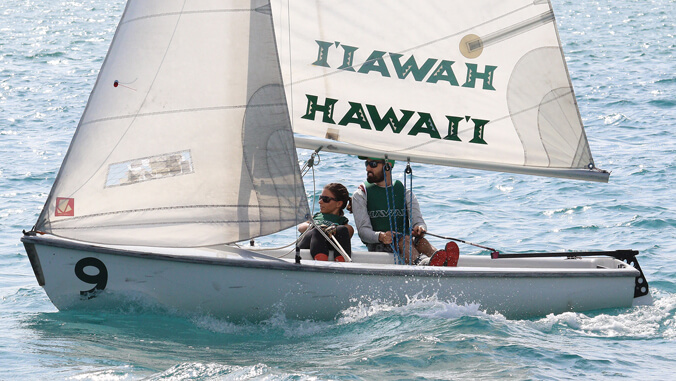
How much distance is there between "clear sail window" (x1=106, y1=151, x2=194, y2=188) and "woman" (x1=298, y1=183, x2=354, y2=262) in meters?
1.35

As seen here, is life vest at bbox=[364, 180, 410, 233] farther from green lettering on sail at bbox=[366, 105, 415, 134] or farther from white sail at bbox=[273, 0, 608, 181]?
green lettering on sail at bbox=[366, 105, 415, 134]

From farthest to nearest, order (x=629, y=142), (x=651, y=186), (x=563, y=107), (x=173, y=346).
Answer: (x=629, y=142) → (x=651, y=186) → (x=563, y=107) → (x=173, y=346)

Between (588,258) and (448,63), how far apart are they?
2.34m

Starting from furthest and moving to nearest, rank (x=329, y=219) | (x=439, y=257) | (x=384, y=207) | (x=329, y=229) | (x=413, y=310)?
(x=384, y=207)
(x=329, y=219)
(x=329, y=229)
(x=439, y=257)
(x=413, y=310)

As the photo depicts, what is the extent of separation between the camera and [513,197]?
13.0 m

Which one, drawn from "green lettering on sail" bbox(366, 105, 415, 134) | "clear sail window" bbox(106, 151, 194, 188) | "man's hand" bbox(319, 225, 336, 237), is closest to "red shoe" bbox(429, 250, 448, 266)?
"man's hand" bbox(319, 225, 336, 237)

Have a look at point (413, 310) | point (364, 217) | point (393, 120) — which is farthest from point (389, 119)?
point (413, 310)

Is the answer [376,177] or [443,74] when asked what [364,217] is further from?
[443,74]

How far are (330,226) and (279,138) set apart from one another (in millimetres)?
1107

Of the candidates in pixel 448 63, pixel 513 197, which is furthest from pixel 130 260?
pixel 513 197

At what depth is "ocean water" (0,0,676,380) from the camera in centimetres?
661

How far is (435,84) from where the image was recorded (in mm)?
8094

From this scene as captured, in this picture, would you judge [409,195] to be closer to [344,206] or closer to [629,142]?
[344,206]

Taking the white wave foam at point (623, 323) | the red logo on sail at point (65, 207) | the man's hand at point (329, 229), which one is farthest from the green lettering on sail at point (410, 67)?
the red logo on sail at point (65, 207)
